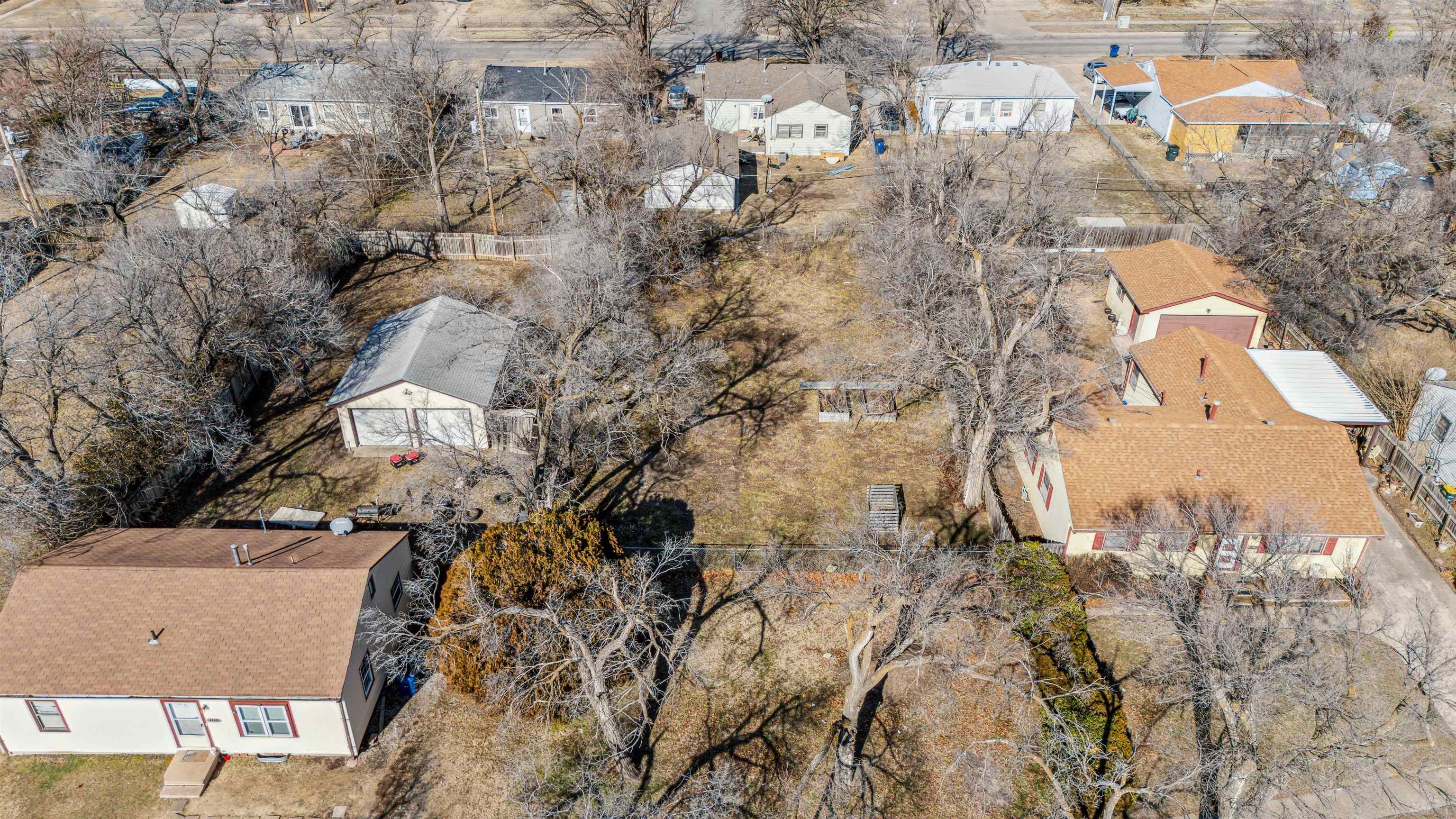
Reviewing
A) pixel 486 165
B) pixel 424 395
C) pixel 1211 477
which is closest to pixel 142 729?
pixel 424 395

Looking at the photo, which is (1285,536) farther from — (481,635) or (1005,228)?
(481,635)

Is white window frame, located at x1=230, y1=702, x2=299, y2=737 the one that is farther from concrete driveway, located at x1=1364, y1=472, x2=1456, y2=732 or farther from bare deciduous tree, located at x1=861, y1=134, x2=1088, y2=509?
concrete driveway, located at x1=1364, y1=472, x2=1456, y2=732

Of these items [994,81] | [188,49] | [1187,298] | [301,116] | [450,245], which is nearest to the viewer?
[1187,298]

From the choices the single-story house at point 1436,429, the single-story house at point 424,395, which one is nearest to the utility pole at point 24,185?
the single-story house at point 424,395

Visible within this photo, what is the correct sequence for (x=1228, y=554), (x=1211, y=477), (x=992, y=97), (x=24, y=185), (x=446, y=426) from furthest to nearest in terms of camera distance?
1. (x=992, y=97)
2. (x=24, y=185)
3. (x=446, y=426)
4. (x=1211, y=477)
5. (x=1228, y=554)

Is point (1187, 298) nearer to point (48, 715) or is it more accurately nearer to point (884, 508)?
point (884, 508)

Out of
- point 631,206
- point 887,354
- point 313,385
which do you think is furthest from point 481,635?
point 631,206
